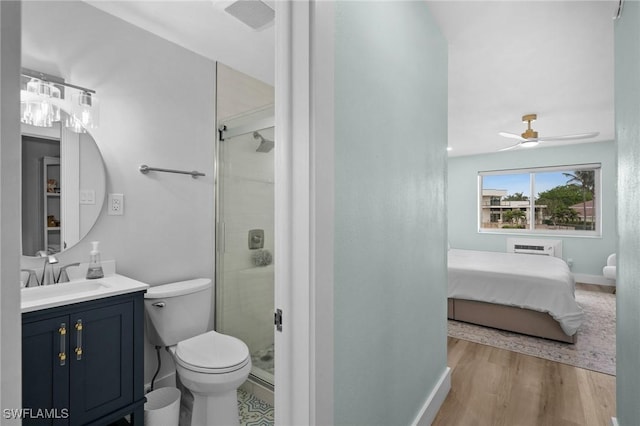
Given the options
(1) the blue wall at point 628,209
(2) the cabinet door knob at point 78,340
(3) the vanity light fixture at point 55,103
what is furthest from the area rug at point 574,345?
(3) the vanity light fixture at point 55,103

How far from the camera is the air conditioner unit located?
5.62 m

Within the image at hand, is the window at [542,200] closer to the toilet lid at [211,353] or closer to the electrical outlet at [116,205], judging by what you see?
the toilet lid at [211,353]

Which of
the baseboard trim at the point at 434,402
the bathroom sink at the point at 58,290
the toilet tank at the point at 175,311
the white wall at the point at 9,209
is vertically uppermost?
the white wall at the point at 9,209

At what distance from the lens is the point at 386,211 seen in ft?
4.52

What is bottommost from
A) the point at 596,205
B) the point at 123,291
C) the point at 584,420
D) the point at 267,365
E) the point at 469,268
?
the point at 584,420

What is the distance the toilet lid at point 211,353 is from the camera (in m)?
1.71

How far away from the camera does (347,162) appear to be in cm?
113

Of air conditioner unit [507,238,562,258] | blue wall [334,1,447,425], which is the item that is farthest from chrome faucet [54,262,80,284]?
air conditioner unit [507,238,562,258]

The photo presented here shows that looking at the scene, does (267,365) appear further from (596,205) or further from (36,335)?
(596,205)

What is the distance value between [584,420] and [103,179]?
3223 mm

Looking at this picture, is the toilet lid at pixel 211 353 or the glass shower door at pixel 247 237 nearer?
the toilet lid at pixel 211 353

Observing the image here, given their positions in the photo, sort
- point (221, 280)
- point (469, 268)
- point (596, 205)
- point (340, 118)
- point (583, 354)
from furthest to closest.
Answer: point (596, 205) < point (469, 268) < point (583, 354) < point (221, 280) < point (340, 118)

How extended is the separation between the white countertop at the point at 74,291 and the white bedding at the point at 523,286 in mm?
3174

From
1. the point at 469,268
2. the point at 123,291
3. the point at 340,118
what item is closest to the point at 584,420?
the point at 469,268
